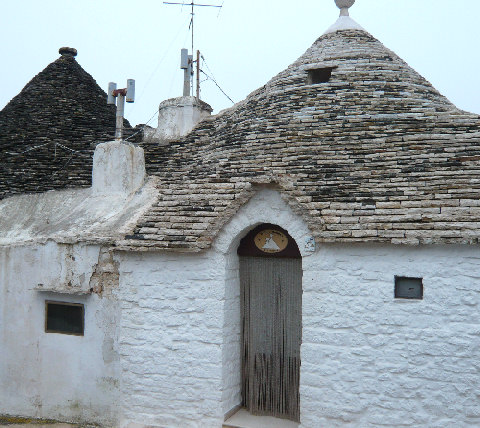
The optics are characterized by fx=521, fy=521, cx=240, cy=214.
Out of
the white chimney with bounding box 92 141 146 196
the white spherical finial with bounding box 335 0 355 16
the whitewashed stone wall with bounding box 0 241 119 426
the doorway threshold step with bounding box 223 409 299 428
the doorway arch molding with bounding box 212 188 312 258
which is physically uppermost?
the white spherical finial with bounding box 335 0 355 16

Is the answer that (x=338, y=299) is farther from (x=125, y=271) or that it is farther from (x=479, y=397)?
(x=125, y=271)

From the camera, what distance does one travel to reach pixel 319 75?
28.8 feet

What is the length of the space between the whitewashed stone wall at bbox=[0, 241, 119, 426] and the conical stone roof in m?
1.71

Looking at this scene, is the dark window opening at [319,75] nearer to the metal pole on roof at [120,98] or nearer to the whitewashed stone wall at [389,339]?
the metal pole on roof at [120,98]

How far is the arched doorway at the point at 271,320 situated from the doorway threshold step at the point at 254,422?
102 millimetres

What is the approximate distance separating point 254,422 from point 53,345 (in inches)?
119

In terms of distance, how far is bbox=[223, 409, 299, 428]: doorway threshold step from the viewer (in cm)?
662

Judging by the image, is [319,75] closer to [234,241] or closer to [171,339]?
[234,241]

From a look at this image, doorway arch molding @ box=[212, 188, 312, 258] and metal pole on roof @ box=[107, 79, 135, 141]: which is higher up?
metal pole on roof @ box=[107, 79, 135, 141]

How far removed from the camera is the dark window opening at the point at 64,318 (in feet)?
24.0

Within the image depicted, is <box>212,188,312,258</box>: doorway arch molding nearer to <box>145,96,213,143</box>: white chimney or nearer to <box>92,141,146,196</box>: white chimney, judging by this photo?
<box>92,141,146,196</box>: white chimney

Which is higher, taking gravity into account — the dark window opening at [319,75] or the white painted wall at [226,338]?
the dark window opening at [319,75]

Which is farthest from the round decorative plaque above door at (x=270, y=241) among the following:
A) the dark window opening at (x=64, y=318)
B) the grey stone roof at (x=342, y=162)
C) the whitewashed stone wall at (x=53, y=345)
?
the dark window opening at (x=64, y=318)

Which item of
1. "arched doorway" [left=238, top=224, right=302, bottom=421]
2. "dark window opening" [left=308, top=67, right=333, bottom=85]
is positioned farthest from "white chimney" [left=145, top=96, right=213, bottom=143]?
"arched doorway" [left=238, top=224, right=302, bottom=421]
